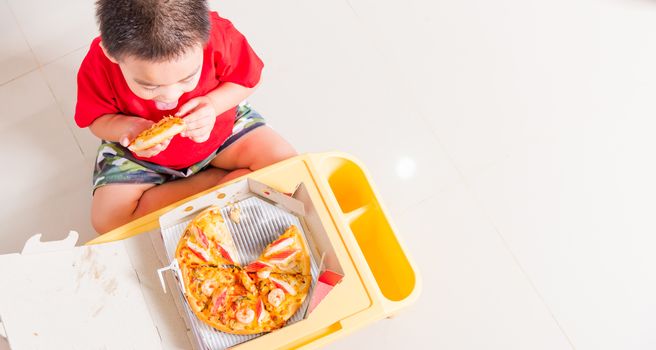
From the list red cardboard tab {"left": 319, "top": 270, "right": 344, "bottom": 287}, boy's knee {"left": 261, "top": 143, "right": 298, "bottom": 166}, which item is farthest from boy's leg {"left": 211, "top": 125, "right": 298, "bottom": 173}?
red cardboard tab {"left": 319, "top": 270, "right": 344, "bottom": 287}

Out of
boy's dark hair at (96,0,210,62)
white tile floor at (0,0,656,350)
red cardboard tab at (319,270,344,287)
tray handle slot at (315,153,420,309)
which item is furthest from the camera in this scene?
white tile floor at (0,0,656,350)

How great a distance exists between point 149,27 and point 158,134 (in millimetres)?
145

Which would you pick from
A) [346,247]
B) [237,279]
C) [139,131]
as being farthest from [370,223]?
[139,131]

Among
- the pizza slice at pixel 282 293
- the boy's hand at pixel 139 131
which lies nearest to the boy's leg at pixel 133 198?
the boy's hand at pixel 139 131

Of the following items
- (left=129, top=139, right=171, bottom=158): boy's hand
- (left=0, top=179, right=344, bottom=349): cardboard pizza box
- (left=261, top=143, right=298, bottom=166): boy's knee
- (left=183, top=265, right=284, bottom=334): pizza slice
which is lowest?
(left=183, top=265, right=284, bottom=334): pizza slice

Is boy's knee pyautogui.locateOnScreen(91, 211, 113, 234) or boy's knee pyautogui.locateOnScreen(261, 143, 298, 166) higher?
boy's knee pyautogui.locateOnScreen(91, 211, 113, 234)

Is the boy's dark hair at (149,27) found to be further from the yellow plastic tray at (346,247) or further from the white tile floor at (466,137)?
→ the white tile floor at (466,137)

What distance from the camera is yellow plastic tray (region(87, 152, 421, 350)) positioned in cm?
61

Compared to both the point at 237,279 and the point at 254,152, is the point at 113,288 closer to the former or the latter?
the point at 237,279

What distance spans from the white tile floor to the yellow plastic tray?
0.16m

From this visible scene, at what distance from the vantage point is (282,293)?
1.95 ft

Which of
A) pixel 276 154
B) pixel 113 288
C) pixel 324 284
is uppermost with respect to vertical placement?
pixel 276 154

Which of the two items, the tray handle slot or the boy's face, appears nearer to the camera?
the boy's face

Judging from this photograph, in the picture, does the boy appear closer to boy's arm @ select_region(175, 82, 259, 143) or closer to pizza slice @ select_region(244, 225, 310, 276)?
boy's arm @ select_region(175, 82, 259, 143)
